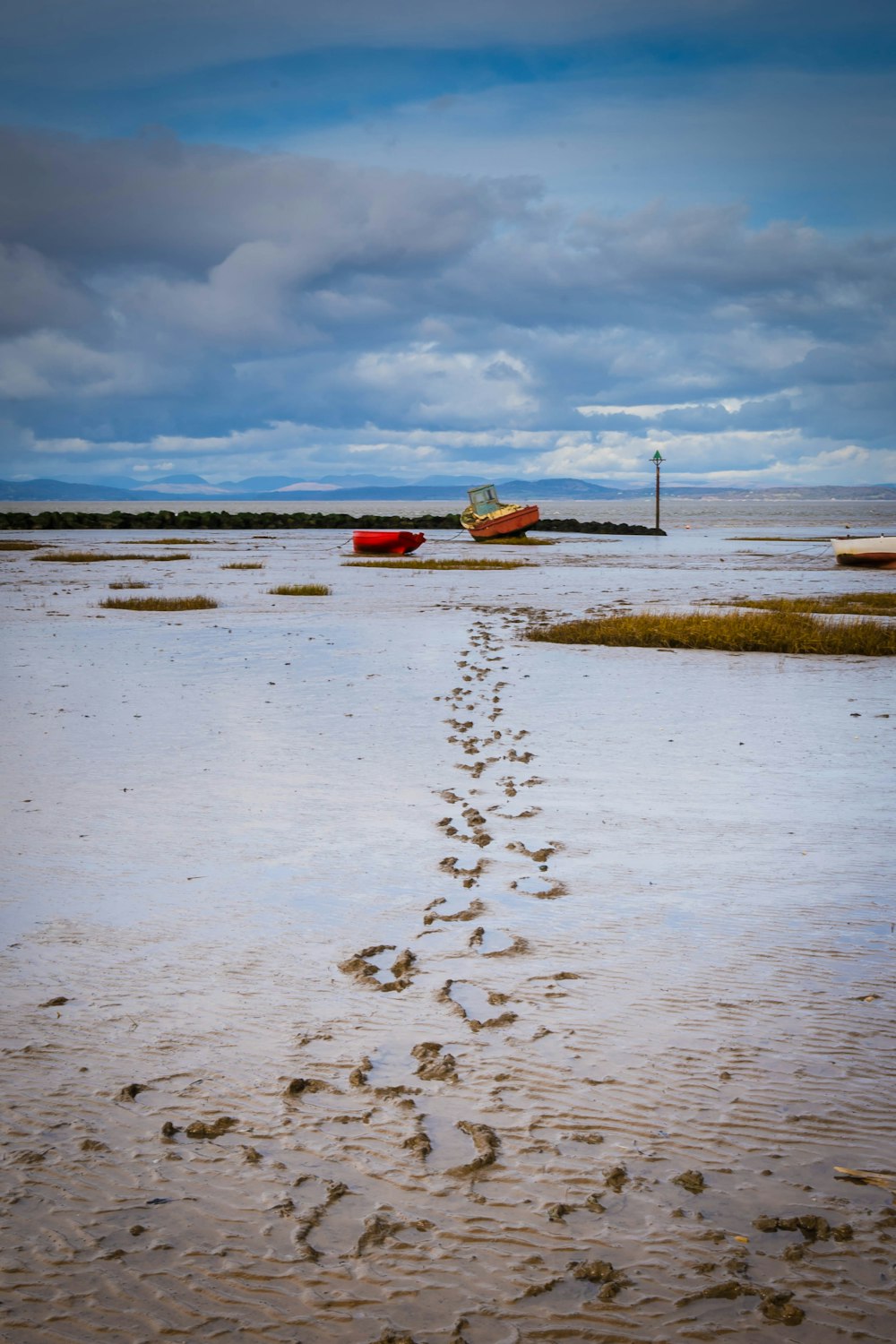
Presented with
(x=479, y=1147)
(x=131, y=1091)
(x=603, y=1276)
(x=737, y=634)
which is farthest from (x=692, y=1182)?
(x=737, y=634)

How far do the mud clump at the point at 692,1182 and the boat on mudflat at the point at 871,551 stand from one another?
34.5 m

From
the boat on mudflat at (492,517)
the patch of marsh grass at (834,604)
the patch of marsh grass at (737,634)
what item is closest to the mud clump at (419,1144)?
the patch of marsh grass at (737,634)

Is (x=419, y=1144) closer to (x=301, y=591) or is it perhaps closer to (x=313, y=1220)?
(x=313, y=1220)

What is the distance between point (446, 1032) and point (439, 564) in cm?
3098

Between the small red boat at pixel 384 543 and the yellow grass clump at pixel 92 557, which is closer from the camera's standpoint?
the yellow grass clump at pixel 92 557

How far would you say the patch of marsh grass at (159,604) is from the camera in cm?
A: 2134

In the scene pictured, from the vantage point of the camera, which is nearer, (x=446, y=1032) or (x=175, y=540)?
(x=446, y=1032)

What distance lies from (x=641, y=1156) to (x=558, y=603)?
65.3 feet

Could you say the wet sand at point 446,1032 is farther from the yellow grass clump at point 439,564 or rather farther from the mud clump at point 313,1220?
the yellow grass clump at point 439,564

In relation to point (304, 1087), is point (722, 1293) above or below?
below

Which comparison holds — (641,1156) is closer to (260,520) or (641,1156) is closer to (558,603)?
(558,603)

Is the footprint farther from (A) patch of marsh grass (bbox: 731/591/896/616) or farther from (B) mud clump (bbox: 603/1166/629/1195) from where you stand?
(A) patch of marsh grass (bbox: 731/591/896/616)

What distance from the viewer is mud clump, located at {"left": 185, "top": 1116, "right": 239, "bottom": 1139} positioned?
3.62 m

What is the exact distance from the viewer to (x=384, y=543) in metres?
40.3
